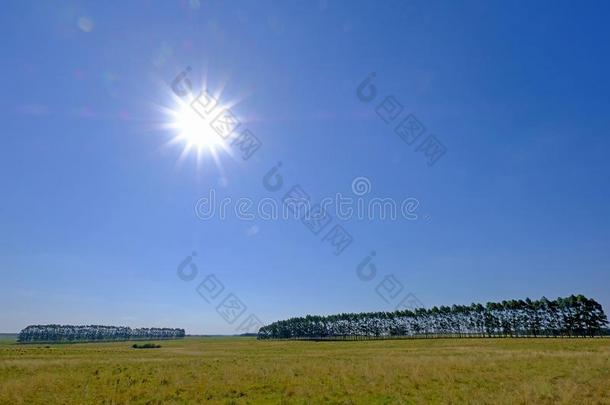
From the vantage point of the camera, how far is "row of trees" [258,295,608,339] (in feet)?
356

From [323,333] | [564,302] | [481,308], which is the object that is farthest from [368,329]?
[564,302]

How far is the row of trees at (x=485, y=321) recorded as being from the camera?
10856 centimetres

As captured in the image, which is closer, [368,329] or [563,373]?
[563,373]

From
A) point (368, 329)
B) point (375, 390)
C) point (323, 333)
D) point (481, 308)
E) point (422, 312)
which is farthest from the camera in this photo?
point (323, 333)

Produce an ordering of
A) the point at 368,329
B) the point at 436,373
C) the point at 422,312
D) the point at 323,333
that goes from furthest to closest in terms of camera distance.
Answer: the point at 323,333 → the point at 368,329 → the point at 422,312 → the point at 436,373

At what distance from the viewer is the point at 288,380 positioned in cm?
1888

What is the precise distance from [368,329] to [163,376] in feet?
572

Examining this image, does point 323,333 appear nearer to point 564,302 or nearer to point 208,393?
point 564,302

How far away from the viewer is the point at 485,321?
137m

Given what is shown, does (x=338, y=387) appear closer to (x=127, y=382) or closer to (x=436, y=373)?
(x=436, y=373)

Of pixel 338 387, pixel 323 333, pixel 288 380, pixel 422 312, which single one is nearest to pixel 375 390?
pixel 338 387

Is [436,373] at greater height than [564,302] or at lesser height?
greater

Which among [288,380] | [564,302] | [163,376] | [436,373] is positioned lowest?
[564,302]

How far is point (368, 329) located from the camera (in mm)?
179750
